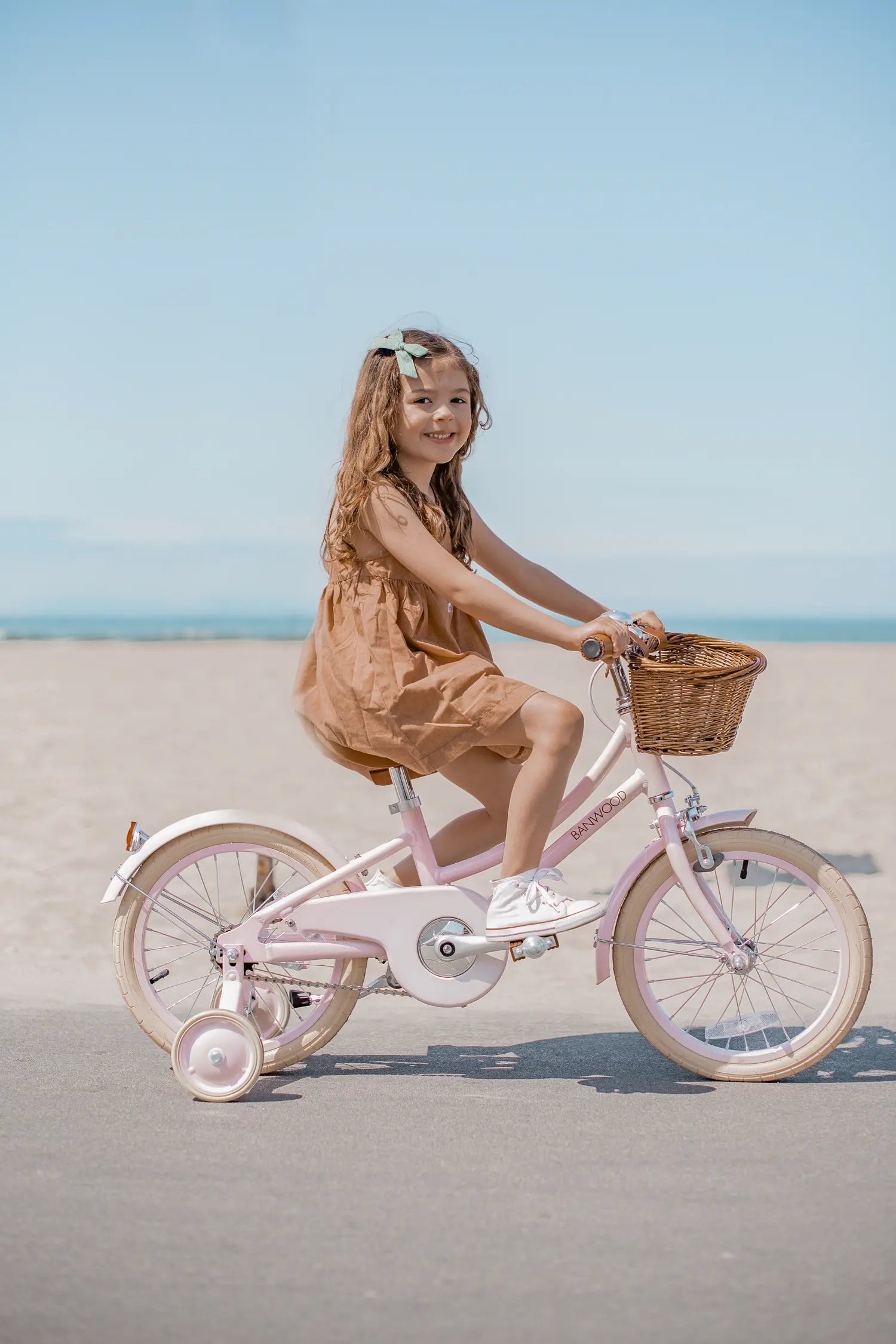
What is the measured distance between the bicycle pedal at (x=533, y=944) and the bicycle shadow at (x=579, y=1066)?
1.54ft

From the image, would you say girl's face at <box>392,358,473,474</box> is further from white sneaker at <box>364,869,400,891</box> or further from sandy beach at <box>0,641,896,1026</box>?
sandy beach at <box>0,641,896,1026</box>

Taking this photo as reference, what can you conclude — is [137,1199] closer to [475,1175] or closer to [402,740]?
[475,1175]

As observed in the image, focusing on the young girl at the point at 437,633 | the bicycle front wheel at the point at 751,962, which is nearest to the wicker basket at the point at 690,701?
the young girl at the point at 437,633

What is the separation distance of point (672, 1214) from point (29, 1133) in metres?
1.67

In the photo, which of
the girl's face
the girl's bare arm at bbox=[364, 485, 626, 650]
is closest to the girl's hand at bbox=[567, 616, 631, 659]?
the girl's bare arm at bbox=[364, 485, 626, 650]

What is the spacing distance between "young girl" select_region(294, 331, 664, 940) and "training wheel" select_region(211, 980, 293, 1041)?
472 mm

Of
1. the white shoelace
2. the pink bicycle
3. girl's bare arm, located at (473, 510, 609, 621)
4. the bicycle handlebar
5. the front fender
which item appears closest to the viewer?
the bicycle handlebar

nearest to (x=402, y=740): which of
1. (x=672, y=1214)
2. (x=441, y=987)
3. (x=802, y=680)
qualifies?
(x=441, y=987)

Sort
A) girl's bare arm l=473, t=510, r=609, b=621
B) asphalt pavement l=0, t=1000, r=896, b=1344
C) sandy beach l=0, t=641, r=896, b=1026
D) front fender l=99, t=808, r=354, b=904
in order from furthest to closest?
sandy beach l=0, t=641, r=896, b=1026 < girl's bare arm l=473, t=510, r=609, b=621 < front fender l=99, t=808, r=354, b=904 < asphalt pavement l=0, t=1000, r=896, b=1344

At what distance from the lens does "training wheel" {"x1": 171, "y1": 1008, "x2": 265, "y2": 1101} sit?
161 inches

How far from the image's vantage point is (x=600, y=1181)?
334 centimetres

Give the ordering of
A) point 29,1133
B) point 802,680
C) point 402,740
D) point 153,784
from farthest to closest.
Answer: point 802,680 → point 153,784 → point 402,740 → point 29,1133

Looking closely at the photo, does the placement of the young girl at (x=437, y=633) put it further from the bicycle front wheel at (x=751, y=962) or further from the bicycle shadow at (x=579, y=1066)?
A: the bicycle shadow at (x=579, y=1066)

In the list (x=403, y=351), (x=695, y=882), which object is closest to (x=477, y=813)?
(x=695, y=882)
